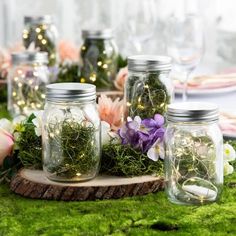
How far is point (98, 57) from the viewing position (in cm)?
247

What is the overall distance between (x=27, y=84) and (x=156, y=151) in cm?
84

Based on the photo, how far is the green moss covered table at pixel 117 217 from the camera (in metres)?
1.30

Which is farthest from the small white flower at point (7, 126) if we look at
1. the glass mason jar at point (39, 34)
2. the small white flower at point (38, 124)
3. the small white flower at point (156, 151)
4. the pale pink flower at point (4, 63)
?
the glass mason jar at point (39, 34)

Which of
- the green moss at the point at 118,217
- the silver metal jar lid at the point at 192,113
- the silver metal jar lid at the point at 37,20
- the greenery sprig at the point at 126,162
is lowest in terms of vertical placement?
the green moss at the point at 118,217

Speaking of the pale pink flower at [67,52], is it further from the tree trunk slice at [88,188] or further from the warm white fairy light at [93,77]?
the tree trunk slice at [88,188]

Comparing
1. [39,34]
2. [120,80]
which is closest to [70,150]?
[120,80]

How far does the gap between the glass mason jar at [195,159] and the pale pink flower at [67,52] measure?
1.36m

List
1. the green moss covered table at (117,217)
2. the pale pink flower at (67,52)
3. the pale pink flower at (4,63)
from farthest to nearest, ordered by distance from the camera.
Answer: the pale pink flower at (67,52)
the pale pink flower at (4,63)
the green moss covered table at (117,217)

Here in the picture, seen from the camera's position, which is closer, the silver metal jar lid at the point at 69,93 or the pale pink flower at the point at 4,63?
the silver metal jar lid at the point at 69,93


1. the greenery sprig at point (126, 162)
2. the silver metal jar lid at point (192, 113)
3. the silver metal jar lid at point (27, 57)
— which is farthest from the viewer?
the silver metal jar lid at point (27, 57)

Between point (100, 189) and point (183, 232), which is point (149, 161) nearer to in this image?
point (100, 189)

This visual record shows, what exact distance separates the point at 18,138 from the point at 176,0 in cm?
230

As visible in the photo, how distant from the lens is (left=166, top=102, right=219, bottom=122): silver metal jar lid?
141cm

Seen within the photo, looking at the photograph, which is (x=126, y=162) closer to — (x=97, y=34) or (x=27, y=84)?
(x=27, y=84)
